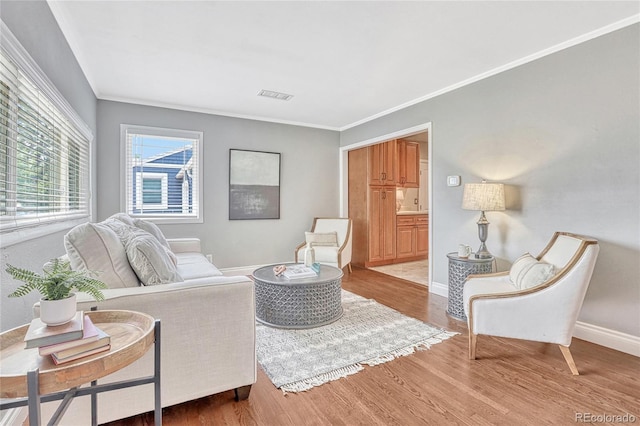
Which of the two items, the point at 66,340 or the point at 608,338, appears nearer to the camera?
the point at 66,340

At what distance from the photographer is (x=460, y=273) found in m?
3.05

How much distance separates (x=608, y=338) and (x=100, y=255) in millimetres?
3561

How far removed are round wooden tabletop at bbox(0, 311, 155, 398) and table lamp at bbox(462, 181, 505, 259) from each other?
2.84 m

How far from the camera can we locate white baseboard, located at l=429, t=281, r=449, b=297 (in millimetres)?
3773

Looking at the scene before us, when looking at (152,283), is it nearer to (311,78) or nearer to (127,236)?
(127,236)

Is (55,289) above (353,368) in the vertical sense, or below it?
above

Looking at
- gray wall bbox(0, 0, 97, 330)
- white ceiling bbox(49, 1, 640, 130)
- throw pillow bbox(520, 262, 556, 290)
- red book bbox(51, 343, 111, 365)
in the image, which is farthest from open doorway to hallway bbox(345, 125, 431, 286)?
red book bbox(51, 343, 111, 365)

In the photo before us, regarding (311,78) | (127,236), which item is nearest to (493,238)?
(311,78)

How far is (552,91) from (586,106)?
316 millimetres

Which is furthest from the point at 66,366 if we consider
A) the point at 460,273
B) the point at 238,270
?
the point at 238,270

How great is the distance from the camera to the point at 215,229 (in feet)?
15.6

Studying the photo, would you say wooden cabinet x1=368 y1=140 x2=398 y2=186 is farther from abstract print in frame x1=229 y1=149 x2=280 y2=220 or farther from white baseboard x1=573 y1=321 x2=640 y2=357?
white baseboard x1=573 y1=321 x2=640 y2=357

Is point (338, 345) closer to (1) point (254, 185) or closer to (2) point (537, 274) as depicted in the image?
(2) point (537, 274)

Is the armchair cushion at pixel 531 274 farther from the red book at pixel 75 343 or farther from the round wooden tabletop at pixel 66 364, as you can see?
the red book at pixel 75 343
